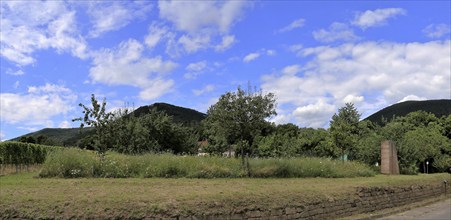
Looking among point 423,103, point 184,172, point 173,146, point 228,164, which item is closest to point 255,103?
point 228,164

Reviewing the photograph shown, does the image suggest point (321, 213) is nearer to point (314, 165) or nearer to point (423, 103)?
point (314, 165)

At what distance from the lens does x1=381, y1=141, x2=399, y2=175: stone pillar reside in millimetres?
29969

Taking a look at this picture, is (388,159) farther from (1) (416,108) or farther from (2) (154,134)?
(1) (416,108)

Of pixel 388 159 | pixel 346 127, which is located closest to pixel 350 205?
pixel 388 159

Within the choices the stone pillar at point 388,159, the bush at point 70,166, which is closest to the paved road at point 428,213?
the stone pillar at point 388,159

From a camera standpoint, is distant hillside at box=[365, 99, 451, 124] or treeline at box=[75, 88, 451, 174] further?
distant hillside at box=[365, 99, 451, 124]

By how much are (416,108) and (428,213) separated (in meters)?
139

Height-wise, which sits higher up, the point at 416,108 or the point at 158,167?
the point at 416,108

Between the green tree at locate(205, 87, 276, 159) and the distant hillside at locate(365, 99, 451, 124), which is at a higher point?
the distant hillside at locate(365, 99, 451, 124)

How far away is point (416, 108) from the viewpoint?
144 metres

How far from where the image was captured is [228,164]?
20984 mm

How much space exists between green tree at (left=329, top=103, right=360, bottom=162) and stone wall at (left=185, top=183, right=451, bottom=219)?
12.3m

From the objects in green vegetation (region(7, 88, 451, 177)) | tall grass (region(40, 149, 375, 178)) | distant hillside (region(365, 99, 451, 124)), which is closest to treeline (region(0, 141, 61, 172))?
green vegetation (region(7, 88, 451, 177))

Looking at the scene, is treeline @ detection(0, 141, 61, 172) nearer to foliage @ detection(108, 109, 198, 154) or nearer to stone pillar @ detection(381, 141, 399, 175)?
foliage @ detection(108, 109, 198, 154)
